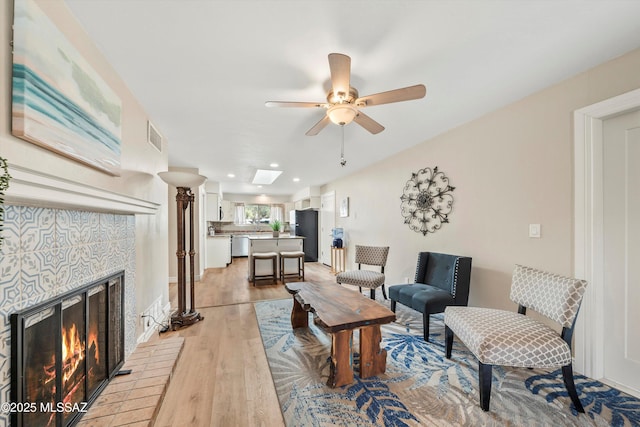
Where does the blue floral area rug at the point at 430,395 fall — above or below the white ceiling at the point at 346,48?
below

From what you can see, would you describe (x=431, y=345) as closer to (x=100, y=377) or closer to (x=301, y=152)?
(x=100, y=377)

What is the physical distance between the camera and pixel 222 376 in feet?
6.28

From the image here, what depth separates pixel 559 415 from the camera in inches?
59.5

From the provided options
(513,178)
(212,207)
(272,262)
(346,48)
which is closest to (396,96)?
(346,48)

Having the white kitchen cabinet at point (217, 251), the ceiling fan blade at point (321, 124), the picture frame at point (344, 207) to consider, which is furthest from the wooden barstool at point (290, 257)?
the ceiling fan blade at point (321, 124)

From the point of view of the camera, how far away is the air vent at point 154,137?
2.49 meters

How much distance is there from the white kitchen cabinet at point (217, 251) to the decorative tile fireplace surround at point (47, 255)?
484 centimetres

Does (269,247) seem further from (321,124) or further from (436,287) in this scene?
(321,124)

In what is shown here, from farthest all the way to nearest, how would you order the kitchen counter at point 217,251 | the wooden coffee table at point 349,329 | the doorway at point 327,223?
the doorway at point 327,223
the kitchen counter at point 217,251
the wooden coffee table at point 349,329

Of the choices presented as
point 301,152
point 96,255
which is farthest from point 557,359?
point 301,152

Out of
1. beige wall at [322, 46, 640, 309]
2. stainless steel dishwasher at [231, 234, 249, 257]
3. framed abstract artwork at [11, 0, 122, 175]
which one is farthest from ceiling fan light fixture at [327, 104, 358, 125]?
stainless steel dishwasher at [231, 234, 249, 257]

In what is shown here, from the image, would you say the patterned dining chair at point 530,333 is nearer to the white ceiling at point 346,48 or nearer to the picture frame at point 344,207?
the white ceiling at point 346,48

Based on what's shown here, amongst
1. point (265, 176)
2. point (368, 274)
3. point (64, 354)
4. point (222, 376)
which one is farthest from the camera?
point (265, 176)

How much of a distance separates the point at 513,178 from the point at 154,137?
3.70 metres
